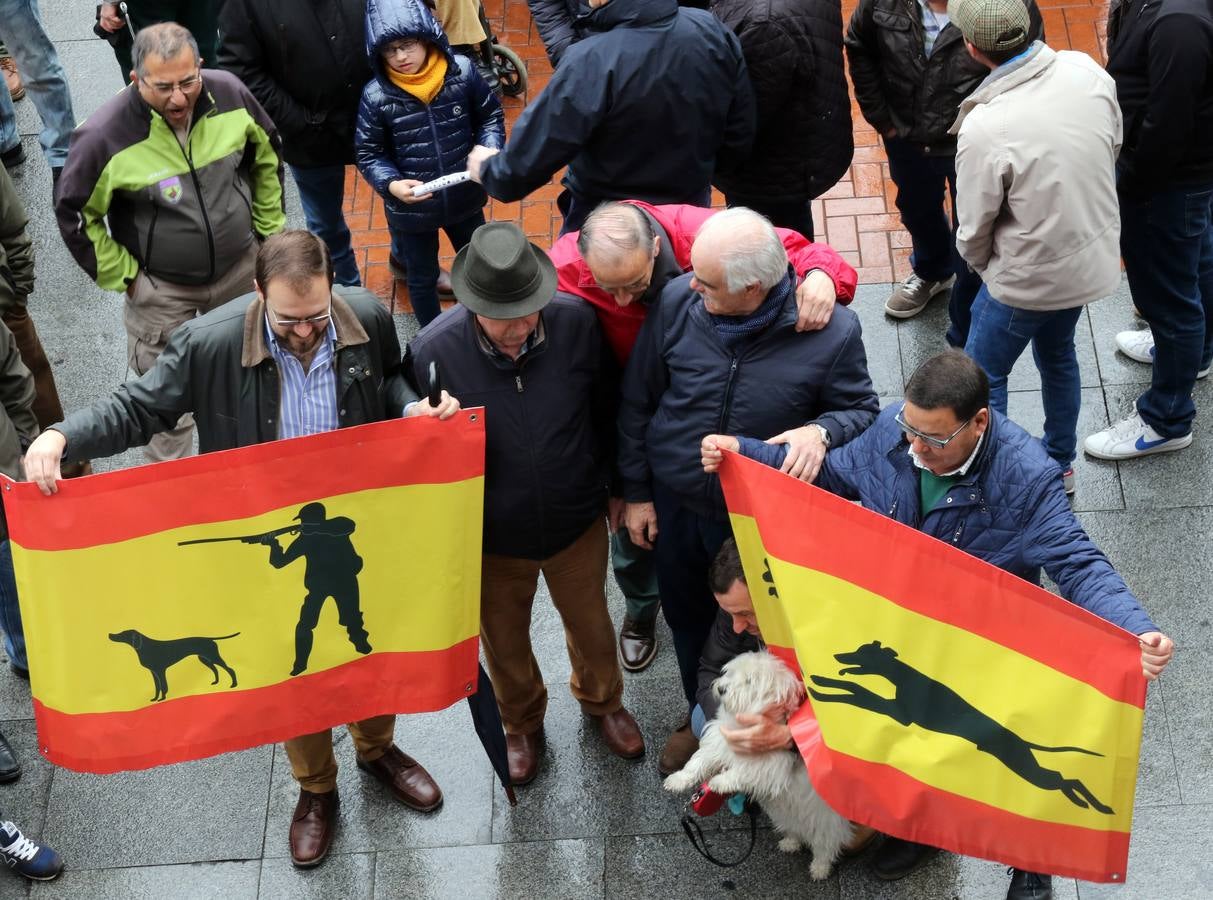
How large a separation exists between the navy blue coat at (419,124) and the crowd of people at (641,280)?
2cm

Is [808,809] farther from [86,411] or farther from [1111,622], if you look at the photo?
[86,411]

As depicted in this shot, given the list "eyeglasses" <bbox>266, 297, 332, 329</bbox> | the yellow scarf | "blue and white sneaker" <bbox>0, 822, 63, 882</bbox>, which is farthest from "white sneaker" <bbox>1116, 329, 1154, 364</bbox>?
"blue and white sneaker" <bbox>0, 822, 63, 882</bbox>

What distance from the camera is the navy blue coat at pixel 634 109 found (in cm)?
550

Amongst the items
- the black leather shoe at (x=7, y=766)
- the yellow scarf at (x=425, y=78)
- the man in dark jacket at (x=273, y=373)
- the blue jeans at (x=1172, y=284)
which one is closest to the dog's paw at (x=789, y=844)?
the man in dark jacket at (x=273, y=373)

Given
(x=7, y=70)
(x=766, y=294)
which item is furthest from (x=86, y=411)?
(x=7, y=70)

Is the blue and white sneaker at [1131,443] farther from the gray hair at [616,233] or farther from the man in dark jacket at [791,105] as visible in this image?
the gray hair at [616,233]

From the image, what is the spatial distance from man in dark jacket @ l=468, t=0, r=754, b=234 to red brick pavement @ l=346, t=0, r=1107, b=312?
161 centimetres

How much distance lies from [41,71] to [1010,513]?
20.5ft

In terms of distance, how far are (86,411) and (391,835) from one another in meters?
1.96

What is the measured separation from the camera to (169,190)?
5.93 meters

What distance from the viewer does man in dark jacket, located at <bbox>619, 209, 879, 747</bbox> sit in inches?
173

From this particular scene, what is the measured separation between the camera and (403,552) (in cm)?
468

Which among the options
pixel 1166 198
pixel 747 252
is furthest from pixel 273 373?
pixel 1166 198

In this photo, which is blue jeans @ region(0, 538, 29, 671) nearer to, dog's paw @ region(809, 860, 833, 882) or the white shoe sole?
dog's paw @ region(809, 860, 833, 882)
